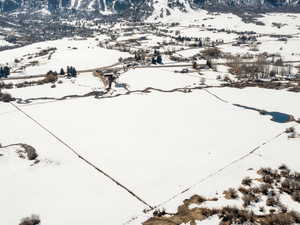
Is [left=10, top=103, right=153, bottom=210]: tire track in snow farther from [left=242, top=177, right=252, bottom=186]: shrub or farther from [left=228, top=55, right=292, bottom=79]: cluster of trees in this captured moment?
[left=228, top=55, right=292, bottom=79]: cluster of trees

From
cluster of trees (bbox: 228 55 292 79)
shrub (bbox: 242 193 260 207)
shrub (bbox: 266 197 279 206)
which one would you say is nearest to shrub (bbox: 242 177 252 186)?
shrub (bbox: 242 193 260 207)

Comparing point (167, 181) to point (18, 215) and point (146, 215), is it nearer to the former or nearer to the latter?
point (146, 215)

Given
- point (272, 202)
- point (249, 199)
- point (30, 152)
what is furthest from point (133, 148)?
point (272, 202)

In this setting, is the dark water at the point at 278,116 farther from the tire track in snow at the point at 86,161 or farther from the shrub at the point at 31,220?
the shrub at the point at 31,220

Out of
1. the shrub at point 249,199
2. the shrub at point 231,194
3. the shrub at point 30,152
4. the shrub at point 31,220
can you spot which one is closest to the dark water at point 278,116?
the shrub at point 231,194

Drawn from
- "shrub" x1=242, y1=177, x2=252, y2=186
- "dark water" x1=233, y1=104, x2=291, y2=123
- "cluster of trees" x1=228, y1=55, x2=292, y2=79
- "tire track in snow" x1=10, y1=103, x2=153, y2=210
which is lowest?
"tire track in snow" x1=10, y1=103, x2=153, y2=210

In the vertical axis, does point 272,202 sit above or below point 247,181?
above

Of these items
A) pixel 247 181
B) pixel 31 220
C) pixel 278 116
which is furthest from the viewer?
pixel 278 116

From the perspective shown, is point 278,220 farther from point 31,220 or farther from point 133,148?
point 133,148
